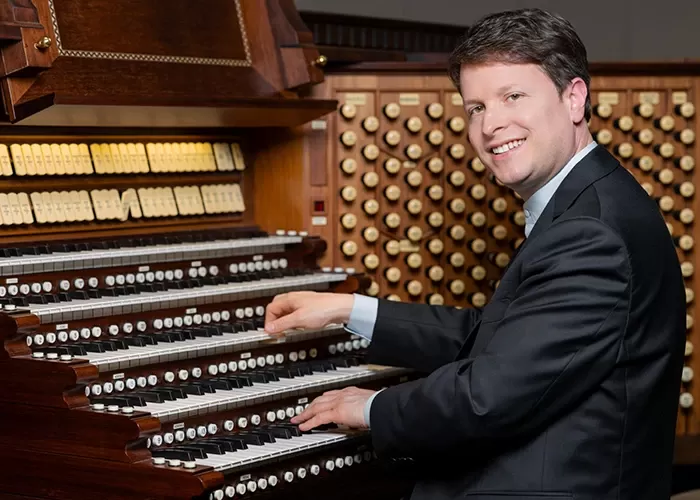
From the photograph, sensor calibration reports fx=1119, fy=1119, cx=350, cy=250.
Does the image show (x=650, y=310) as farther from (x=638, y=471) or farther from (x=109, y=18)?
(x=109, y=18)

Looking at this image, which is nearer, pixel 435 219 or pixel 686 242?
pixel 435 219

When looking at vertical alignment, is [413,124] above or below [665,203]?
above

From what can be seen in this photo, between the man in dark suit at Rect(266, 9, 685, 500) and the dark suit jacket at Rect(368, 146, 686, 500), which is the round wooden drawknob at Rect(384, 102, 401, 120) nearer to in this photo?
the man in dark suit at Rect(266, 9, 685, 500)

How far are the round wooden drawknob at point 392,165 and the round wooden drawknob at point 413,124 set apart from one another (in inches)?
6.2

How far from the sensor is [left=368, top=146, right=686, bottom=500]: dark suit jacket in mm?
2586

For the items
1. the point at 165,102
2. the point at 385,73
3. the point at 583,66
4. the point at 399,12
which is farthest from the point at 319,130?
the point at 399,12

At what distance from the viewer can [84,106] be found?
11.7ft

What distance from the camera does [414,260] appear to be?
4.98m

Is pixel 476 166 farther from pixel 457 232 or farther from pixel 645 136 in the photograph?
pixel 645 136

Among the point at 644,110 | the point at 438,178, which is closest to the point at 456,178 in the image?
the point at 438,178

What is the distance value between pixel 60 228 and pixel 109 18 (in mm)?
747

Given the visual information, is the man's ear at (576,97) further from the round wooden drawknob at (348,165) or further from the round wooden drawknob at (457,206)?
the round wooden drawknob at (457,206)

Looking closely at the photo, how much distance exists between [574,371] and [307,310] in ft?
3.96

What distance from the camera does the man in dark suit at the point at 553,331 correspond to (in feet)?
8.50
